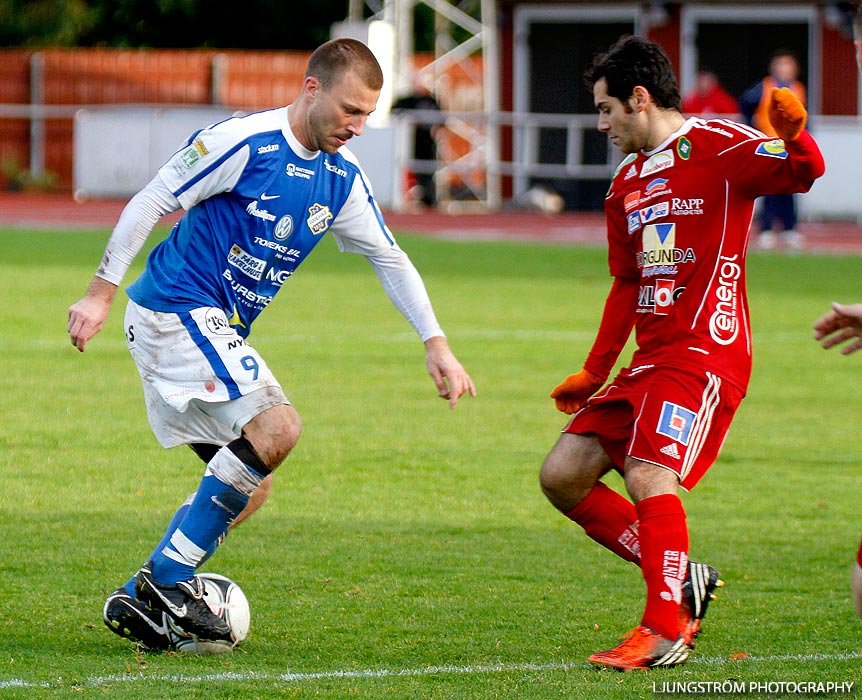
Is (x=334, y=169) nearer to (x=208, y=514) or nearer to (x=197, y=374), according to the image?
(x=197, y=374)

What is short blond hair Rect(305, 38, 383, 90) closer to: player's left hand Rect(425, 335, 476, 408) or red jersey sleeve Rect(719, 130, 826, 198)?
player's left hand Rect(425, 335, 476, 408)

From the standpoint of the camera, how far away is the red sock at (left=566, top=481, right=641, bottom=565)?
16.8 feet

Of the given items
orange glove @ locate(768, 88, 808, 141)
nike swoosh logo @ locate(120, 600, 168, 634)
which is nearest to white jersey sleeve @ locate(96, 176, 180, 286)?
nike swoosh logo @ locate(120, 600, 168, 634)

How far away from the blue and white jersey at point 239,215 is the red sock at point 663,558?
138 centimetres

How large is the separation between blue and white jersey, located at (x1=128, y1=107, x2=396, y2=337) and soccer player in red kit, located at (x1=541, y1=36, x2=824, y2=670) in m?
0.98

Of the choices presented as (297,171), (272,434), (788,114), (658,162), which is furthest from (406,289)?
(788,114)

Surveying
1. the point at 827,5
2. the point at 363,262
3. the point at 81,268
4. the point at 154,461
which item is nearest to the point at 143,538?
the point at 154,461

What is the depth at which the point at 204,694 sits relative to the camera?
4246 millimetres

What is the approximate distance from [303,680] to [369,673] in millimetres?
205

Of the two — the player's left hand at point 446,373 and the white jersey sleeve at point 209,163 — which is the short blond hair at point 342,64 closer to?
the white jersey sleeve at point 209,163

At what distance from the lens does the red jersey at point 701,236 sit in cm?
484

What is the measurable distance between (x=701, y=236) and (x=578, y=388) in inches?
28.6

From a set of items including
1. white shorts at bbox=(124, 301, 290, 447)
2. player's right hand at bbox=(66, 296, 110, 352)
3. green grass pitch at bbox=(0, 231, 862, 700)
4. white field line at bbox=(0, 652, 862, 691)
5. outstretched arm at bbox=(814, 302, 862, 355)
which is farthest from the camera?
white shorts at bbox=(124, 301, 290, 447)

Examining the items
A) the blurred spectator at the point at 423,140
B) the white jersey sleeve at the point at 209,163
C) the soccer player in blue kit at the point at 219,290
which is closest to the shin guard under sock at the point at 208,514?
the soccer player in blue kit at the point at 219,290
